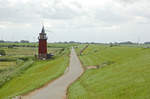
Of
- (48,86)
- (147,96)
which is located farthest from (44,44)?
(147,96)

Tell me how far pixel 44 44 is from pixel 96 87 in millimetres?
46158

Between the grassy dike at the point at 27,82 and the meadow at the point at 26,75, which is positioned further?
the meadow at the point at 26,75

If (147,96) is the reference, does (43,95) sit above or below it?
below

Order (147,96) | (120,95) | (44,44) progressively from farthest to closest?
(44,44) < (120,95) < (147,96)

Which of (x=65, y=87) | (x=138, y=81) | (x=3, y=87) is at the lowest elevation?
(x=3, y=87)

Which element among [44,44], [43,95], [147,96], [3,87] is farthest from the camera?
[44,44]

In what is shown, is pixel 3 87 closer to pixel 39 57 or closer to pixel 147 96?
pixel 147 96

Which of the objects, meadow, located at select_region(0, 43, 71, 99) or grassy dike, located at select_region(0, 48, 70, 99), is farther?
meadow, located at select_region(0, 43, 71, 99)

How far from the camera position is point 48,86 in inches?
831

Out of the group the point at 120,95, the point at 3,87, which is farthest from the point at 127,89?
the point at 3,87

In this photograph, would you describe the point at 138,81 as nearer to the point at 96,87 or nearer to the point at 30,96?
the point at 96,87

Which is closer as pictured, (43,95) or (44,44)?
(43,95)

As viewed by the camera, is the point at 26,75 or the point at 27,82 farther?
the point at 26,75

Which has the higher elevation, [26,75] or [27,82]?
[27,82]
